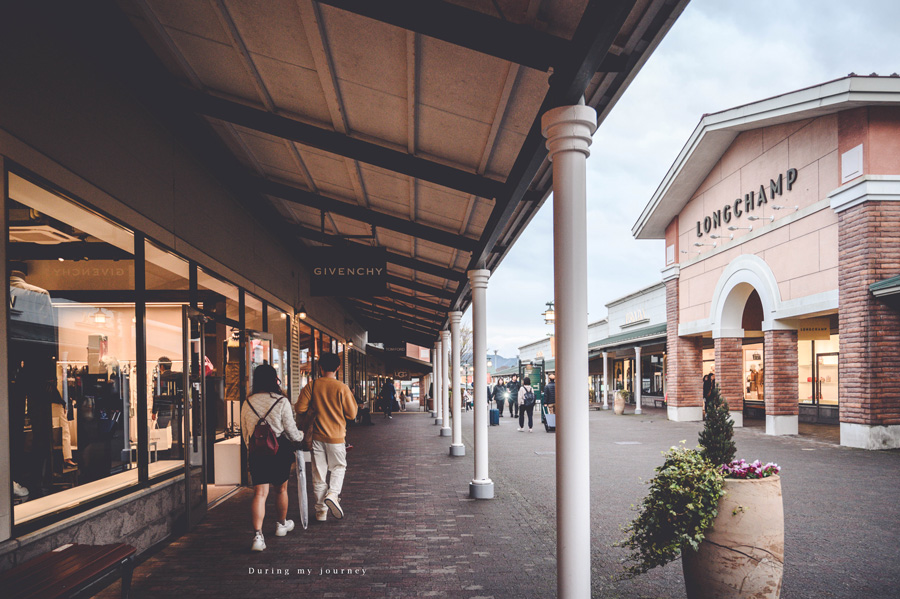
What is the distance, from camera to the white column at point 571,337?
3.88 m

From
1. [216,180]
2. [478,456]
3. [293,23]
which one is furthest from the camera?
[478,456]

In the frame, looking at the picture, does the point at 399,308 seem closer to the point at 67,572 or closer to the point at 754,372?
the point at 754,372

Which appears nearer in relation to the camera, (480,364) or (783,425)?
(480,364)

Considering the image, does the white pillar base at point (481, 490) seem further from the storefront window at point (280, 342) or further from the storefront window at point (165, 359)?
the storefront window at point (280, 342)

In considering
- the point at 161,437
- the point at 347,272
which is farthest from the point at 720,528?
the point at 347,272

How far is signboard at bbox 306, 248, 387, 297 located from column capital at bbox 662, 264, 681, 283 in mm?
16630

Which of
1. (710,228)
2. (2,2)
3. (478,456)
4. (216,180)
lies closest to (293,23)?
(2,2)

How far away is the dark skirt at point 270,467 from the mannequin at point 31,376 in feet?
5.47

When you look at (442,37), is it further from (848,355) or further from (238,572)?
(848,355)

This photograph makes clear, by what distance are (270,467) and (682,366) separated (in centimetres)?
1902

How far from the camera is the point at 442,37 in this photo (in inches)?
150

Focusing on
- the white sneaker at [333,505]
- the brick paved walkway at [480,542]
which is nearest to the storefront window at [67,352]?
the brick paved walkway at [480,542]

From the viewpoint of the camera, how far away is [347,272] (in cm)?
893

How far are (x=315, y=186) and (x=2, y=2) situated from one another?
4896 millimetres
